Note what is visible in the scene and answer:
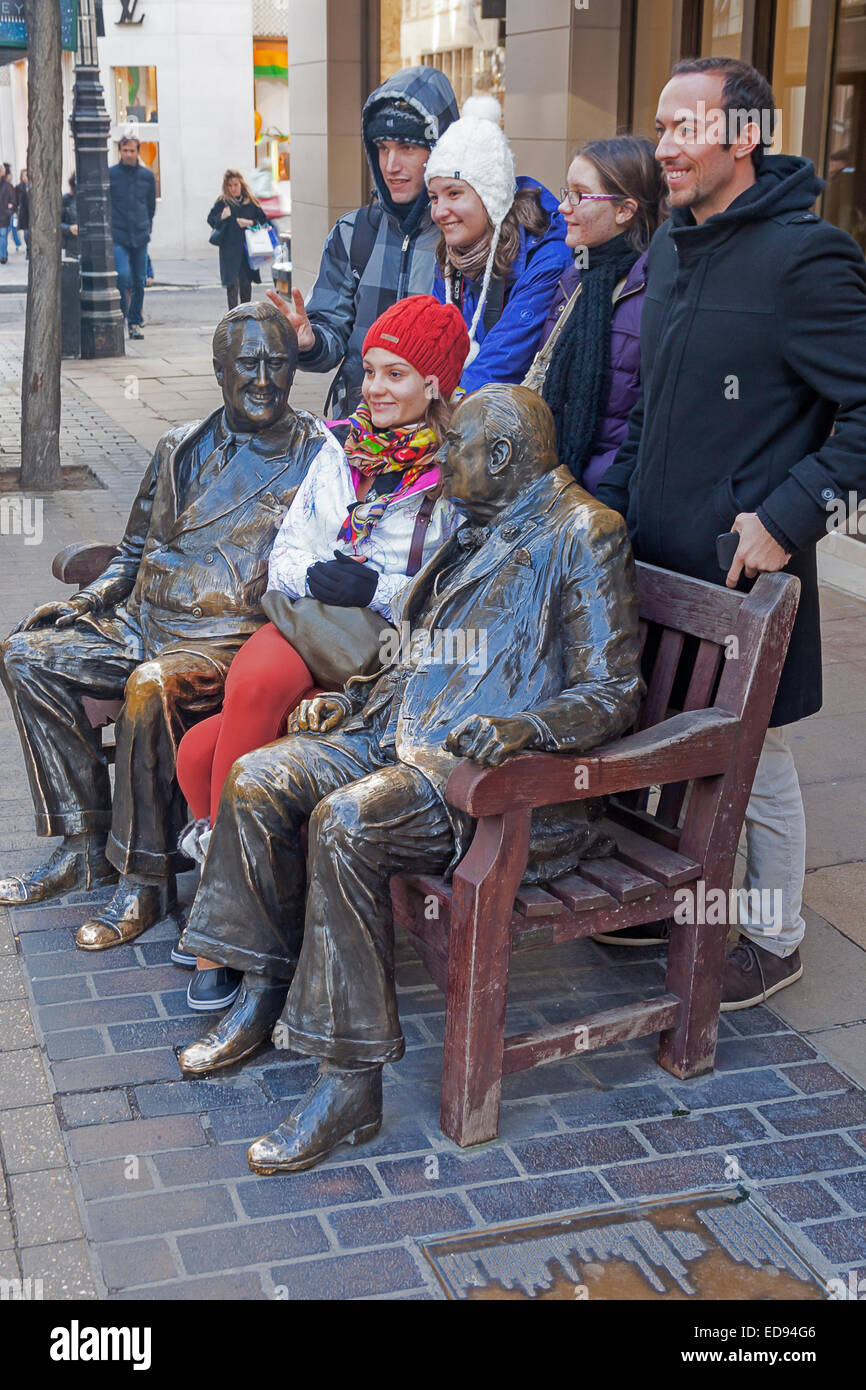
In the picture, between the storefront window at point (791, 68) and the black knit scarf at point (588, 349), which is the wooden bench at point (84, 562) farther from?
the storefront window at point (791, 68)

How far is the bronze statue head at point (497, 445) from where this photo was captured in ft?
11.2

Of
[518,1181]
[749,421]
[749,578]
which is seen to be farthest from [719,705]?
[518,1181]

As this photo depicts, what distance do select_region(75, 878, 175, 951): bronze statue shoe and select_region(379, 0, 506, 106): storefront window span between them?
7.88 metres

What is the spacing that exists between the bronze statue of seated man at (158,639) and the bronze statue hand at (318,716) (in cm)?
47

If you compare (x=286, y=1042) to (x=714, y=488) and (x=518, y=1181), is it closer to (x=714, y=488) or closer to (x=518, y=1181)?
(x=518, y=1181)

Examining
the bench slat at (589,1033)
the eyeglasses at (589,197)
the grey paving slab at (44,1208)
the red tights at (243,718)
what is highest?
the eyeglasses at (589,197)

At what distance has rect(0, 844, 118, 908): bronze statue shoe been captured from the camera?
4426 millimetres

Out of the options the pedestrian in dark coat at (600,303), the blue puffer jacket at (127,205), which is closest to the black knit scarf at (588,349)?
the pedestrian in dark coat at (600,303)

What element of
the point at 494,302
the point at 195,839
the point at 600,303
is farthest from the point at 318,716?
the point at 494,302

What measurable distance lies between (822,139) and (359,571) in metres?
5.74

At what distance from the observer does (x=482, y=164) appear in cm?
421

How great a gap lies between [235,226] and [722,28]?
9132 millimetres

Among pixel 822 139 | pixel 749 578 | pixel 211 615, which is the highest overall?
pixel 822 139

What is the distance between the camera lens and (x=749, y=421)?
354 centimetres
